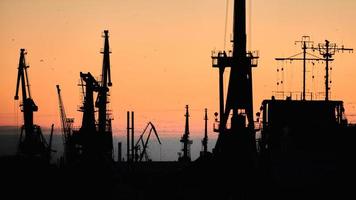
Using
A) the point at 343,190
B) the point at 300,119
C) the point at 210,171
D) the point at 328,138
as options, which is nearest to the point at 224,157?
the point at 210,171

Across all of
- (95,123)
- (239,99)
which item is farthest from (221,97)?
(95,123)

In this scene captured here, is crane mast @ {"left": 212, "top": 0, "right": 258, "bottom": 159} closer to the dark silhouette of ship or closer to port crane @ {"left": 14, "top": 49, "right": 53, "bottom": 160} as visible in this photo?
the dark silhouette of ship

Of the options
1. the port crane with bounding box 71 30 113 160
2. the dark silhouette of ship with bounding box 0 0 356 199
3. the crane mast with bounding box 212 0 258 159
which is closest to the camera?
the dark silhouette of ship with bounding box 0 0 356 199

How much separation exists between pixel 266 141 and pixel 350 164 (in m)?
17.0

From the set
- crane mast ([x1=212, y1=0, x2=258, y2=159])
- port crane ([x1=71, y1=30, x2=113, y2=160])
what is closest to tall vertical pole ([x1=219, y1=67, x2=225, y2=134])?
crane mast ([x1=212, y1=0, x2=258, y2=159])

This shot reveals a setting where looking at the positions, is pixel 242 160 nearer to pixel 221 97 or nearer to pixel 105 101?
pixel 221 97

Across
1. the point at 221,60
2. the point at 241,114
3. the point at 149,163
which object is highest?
the point at 221,60

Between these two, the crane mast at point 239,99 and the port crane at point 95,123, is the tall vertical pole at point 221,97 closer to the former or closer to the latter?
the crane mast at point 239,99

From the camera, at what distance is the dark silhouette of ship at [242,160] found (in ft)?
158

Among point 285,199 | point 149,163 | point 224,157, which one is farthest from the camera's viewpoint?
point 149,163

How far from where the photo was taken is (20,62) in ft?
295

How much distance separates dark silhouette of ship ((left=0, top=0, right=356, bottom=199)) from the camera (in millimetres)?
48219

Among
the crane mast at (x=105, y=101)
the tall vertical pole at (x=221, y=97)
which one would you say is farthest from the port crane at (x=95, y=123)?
the tall vertical pole at (x=221, y=97)

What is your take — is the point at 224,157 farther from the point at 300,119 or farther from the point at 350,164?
the point at 350,164
